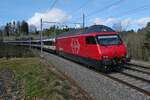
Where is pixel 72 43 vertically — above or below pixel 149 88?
above

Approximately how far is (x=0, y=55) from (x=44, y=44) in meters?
10.8

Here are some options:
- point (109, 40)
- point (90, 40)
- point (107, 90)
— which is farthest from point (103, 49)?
point (107, 90)

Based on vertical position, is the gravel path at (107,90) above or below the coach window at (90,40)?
below

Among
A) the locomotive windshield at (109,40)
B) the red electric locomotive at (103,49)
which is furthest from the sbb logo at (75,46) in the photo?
the locomotive windshield at (109,40)

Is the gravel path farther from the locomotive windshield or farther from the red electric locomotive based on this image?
the locomotive windshield

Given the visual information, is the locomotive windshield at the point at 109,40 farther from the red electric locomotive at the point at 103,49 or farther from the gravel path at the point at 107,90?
the gravel path at the point at 107,90

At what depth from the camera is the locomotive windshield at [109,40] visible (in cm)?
1880

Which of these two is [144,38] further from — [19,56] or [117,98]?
[19,56]

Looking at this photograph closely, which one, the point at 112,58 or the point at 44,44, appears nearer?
the point at 112,58

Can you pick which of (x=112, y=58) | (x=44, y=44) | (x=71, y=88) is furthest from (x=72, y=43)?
(x=44, y=44)

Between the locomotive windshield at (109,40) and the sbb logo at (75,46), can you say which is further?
the sbb logo at (75,46)

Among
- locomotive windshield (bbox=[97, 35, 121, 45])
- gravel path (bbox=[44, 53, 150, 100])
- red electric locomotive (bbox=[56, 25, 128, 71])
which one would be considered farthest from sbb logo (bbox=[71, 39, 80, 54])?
gravel path (bbox=[44, 53, 150, 100])

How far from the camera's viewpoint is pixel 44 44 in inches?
2149

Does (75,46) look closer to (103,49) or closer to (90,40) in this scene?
(90,40)
